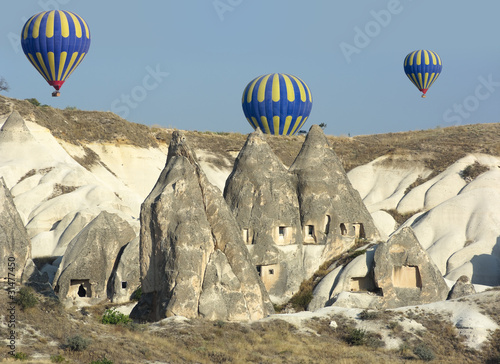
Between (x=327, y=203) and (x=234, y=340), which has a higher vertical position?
(x=327, y=203)

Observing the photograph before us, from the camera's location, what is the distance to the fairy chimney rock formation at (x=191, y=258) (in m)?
29.3

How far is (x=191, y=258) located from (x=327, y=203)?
13.3 metres

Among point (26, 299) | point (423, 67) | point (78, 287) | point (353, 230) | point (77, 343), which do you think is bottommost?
point (77, 343)

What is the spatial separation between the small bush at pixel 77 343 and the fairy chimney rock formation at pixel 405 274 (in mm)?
15051

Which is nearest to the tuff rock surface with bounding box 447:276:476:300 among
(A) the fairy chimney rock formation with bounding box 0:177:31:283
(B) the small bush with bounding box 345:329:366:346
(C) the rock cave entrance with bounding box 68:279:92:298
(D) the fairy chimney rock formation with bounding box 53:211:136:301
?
(B) the small bush with bounding box 345:329:366:346

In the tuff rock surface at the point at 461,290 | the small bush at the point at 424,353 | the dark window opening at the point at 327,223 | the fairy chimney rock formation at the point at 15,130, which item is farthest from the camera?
the fairy chimney rock formation at the point at 15,130

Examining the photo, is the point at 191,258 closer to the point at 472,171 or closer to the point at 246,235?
the point at 246,235

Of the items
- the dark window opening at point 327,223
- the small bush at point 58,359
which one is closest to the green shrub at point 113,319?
the small bush at point 58,359

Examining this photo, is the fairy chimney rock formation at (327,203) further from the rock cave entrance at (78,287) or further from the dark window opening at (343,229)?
the rock cave entrance at (78,287)

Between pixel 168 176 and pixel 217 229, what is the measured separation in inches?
91.3

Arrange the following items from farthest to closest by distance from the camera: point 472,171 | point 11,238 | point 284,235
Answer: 1. point 472,171
2. point 284,235
3. point 11,238

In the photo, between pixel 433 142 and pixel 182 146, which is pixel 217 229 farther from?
pixel 433 142

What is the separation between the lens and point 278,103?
2901 inches

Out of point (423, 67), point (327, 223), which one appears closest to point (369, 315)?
point (327, 223)
